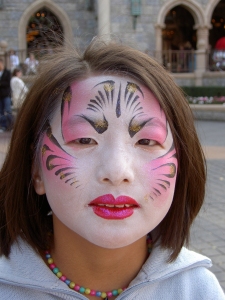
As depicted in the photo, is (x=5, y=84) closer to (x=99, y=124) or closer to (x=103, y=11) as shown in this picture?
(x=103, y=11)

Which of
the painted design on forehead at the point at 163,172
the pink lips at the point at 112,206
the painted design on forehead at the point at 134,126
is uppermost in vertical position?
the painted design on forehead at the point at 134,126

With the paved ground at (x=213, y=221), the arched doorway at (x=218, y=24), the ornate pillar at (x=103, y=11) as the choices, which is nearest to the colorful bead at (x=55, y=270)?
the paved ground at (x=213, y=221)

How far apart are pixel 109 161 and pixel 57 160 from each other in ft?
0.67

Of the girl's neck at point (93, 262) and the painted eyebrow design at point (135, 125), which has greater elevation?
the painted eyebrow design at point (135, 125)

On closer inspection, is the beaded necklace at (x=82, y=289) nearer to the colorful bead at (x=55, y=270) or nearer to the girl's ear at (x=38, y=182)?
the colorful bead at (x=55, y=270)

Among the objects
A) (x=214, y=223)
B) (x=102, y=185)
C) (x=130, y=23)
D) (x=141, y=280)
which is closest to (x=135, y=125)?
(x=102, y=185)

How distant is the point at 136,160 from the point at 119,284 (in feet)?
1.60

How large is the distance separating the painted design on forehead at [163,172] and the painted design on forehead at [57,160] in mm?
237

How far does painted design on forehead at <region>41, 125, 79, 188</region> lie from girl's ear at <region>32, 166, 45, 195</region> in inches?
3.6

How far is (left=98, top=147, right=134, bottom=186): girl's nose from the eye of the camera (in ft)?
4.07

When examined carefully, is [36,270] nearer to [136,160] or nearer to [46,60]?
[136,160]

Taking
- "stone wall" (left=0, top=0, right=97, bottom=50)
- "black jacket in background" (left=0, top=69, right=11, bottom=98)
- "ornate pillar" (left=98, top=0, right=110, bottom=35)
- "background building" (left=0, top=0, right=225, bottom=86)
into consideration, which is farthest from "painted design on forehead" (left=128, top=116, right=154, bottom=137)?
"stone wall" (left=0, top=0, right=97, bottom=50)

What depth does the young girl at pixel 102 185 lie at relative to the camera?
130 centimetres

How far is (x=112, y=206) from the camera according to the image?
4.22ft
